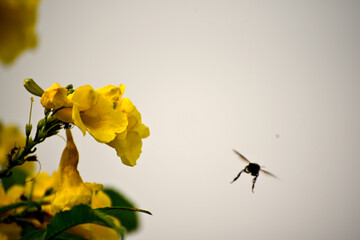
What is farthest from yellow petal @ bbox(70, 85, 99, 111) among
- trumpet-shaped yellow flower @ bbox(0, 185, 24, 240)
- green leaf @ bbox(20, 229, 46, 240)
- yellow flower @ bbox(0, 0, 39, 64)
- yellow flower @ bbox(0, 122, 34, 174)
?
yellow flower @ bbox(0, 122, 34, 174)

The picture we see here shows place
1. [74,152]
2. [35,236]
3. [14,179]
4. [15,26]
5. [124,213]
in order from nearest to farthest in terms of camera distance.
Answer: [15,26], [35,236], [74,152], [14,179], [124,213]

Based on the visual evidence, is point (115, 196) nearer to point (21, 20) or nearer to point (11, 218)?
point (11, 218)

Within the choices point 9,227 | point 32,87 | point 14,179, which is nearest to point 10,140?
point 14,179

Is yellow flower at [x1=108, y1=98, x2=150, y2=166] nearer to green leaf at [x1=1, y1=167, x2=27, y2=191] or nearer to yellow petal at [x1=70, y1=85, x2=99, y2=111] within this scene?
yellow petal at [x1=70, y1=85, x2=99, y2=111]

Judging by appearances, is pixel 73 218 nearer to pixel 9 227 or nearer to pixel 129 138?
pixel 129 138

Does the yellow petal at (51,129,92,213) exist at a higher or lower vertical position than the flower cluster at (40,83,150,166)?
lower

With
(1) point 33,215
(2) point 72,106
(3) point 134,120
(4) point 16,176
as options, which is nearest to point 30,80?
(2) point 72,106

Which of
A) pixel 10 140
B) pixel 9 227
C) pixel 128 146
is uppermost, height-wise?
pixel 128 146
